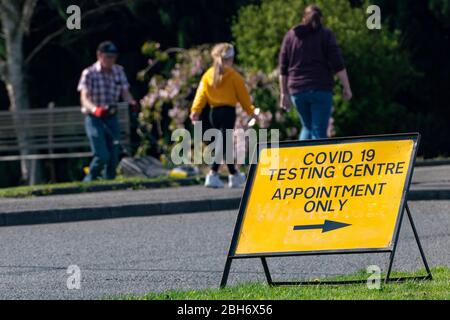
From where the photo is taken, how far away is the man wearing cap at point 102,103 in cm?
1678

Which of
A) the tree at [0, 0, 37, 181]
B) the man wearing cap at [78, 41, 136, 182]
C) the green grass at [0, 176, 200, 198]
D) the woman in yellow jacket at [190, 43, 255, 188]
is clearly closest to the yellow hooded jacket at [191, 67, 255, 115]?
the woman in yellow jacket at [190, 43, 255, 188]

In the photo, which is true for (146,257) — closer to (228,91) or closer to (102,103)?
(228,91)

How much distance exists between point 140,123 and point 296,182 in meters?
11.8

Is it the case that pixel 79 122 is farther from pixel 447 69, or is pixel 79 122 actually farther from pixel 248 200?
pixel 248 200

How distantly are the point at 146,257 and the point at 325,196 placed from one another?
7.78 feet

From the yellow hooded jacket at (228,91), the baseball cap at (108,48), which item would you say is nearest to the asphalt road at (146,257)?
the yellow hooded jacket at (228,91)

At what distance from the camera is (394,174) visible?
26.9ft

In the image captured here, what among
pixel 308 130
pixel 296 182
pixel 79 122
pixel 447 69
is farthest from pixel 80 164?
pixel 296 182

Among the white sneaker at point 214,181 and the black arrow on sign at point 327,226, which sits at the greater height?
the black arrow on sign at point 327,226

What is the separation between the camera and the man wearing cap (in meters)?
16.8

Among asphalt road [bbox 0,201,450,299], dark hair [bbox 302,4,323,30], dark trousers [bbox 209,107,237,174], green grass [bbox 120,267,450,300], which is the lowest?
asphalt road [bbox 0,201,450,299]

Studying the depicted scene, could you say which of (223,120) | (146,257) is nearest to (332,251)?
(146,257)

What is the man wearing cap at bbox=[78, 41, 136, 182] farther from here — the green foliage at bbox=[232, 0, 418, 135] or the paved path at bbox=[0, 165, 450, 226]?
the green foliage at bbox=[232, 0, 418, 135]

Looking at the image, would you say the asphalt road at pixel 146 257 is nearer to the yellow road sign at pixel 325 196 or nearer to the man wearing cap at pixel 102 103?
the yellow road sign at pixel 325 196
